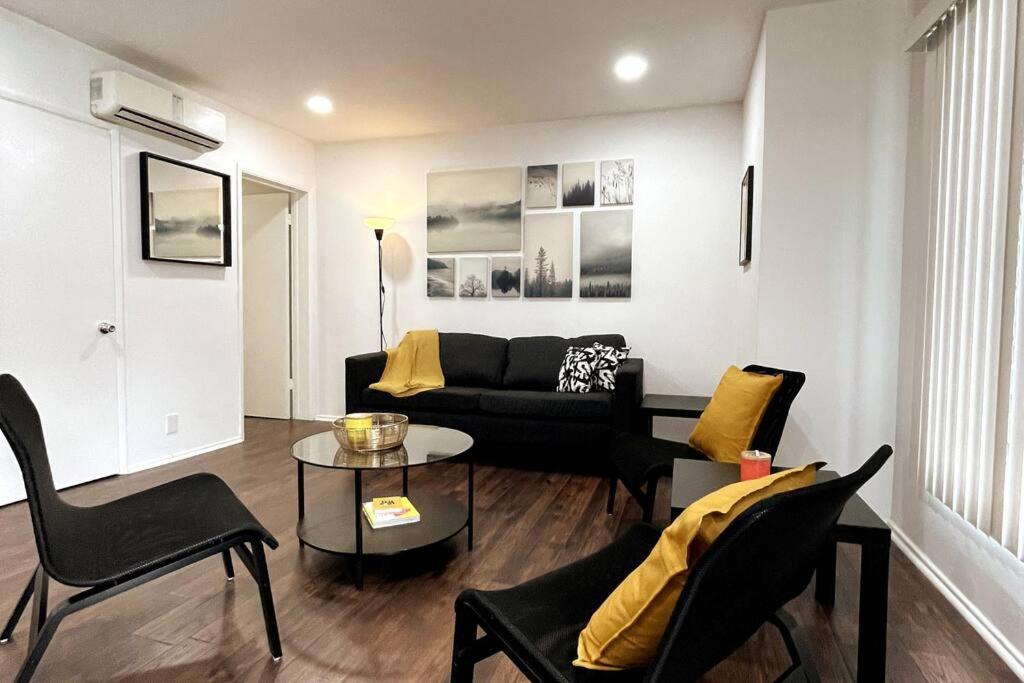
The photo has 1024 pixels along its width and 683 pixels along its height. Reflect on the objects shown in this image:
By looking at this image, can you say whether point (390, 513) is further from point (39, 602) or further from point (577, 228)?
point (577, 228)

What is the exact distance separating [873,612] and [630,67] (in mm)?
3008

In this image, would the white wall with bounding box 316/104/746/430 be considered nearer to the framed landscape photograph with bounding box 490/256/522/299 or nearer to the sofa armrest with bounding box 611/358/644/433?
the framed landscape photograph with bounding box 490/256/522/299

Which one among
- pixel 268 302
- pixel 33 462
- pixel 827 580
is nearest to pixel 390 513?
pixel 33 462

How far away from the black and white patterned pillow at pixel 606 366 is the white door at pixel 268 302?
280 centimetres

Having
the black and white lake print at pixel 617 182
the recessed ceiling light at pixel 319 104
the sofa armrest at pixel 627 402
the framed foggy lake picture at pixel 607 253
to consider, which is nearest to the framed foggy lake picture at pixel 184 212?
the recessed ceiling light at pixel 319 104

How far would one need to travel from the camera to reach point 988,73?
1906mm

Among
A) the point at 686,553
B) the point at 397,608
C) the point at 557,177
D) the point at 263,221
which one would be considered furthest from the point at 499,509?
the point at 263,221

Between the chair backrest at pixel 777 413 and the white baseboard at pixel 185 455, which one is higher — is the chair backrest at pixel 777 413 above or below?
above

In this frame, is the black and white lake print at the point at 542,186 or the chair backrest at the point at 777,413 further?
the black and white lake print at the point at 542,186

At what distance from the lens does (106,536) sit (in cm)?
165

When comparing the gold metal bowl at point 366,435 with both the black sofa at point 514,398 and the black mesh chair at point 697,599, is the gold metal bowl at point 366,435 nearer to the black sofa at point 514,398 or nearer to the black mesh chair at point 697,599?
the black mesh chair at point 697,599

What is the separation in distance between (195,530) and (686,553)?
1.40 meters

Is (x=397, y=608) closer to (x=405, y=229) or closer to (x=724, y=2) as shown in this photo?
(x=724, y=2)

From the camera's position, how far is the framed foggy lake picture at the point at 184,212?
356 centimetres
